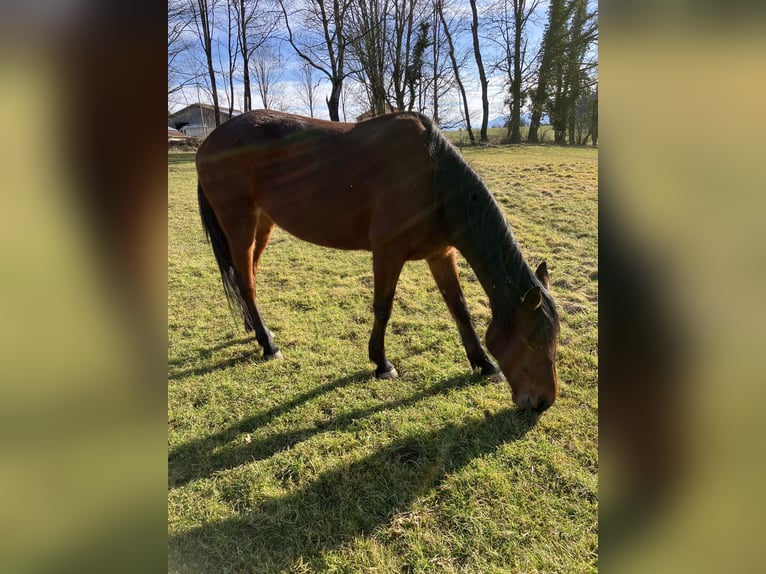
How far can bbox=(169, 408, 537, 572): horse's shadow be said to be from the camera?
68.2 inches

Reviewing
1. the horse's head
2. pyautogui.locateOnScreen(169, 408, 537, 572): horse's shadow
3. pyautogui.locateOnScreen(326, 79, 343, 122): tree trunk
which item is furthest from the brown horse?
pyautogui.locateOnScreen(326, 79, 343, 122): tree trunk

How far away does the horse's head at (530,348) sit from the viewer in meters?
2.19

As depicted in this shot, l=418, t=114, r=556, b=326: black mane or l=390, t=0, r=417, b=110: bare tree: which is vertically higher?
l=390, t=0, r=417, b=110: bare tree

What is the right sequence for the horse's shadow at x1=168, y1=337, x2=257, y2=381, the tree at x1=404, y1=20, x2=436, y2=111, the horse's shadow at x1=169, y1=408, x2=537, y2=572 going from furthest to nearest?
the tree at x1=404, y1=20, x2=436, y2=111 → the horse's shadow at x1=168, y1=337, x2=257, y2=381 → the horse's shadow at x1=169, y1=408, x2=537, y2=572

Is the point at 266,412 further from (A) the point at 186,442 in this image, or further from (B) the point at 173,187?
(B) the point at 173,187

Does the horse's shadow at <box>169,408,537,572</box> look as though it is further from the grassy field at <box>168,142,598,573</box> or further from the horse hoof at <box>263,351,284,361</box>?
the horse hoof at <box>263,351,284,361</box>

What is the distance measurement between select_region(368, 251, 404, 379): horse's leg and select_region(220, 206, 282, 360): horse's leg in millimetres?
942

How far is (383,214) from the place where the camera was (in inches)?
111

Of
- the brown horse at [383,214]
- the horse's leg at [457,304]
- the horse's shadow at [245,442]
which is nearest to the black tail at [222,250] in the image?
the brown horse at [383,214]

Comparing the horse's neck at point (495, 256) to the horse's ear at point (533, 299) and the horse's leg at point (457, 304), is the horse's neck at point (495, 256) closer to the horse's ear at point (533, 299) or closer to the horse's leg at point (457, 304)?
the horse's ear at point (533, 299)

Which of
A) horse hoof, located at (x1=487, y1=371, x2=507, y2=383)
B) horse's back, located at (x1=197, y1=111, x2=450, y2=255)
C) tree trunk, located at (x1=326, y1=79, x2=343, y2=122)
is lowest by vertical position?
horse hoof, located at (x1=487, y1=371, x2=507, y2=383)

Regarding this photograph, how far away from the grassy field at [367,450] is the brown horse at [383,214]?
0.30 meters
